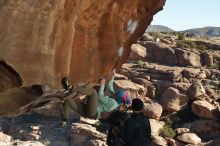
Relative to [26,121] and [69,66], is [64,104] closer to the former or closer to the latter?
[69,66]

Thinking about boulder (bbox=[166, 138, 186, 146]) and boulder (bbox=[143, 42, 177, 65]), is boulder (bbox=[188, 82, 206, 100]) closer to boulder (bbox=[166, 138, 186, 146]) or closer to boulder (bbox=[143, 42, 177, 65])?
boulder (bbox=[166, 138, 186, 146])

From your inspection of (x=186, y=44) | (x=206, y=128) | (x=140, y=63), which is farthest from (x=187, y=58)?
(x=206, y=128)

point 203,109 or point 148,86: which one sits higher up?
point 148,86

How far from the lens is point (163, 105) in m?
37.0

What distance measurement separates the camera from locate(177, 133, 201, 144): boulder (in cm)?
3170

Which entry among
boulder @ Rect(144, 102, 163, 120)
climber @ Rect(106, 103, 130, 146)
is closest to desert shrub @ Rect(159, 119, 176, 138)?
boulder @ Rect(144, 102, 163, 120)

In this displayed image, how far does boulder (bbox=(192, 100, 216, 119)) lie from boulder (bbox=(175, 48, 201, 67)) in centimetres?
703

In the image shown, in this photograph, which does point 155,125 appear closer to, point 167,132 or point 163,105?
point 167,132

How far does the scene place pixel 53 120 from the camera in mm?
37938

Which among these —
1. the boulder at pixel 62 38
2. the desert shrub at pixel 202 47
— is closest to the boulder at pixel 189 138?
the desert shrub at pixel 202 47

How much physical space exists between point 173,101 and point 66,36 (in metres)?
29.8

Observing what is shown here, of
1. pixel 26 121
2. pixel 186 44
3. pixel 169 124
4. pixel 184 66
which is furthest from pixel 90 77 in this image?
pixel 186 44

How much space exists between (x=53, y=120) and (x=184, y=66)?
43.2ft

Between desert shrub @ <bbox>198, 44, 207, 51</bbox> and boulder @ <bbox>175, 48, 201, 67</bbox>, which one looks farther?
desert shrub @ <bbox>198, 44, 207, 51</bbox>
